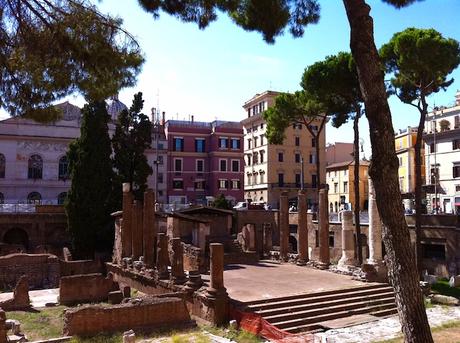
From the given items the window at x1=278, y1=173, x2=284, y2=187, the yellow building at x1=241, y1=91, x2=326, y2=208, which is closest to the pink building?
the yellow building at x1=241, y1=91, x2=326, y2=208

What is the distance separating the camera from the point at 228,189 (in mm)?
51219

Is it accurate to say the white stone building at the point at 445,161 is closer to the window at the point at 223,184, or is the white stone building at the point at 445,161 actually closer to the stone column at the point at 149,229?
the window at the point at 223,184

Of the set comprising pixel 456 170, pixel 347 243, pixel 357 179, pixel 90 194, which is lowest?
pixel 347 243

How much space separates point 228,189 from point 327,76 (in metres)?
26.9

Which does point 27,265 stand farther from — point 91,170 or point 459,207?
point 459,207

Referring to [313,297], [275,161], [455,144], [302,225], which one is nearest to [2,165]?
[275,161]

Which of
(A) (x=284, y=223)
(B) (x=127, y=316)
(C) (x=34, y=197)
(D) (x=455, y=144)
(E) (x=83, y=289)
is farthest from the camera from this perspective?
(C) (x=34, y=197)

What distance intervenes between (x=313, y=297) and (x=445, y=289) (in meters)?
8.30

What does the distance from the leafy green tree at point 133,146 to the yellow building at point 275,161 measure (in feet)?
69.1

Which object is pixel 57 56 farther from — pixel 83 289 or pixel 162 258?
pixel 83 289

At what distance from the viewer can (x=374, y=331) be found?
543 inches

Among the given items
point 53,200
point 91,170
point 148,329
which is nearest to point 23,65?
point 148,329

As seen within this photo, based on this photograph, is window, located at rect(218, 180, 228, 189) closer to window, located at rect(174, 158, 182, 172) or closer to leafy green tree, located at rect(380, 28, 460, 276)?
window, located at rect(174, 158, 182, 172)

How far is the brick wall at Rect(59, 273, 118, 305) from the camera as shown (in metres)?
20.8
